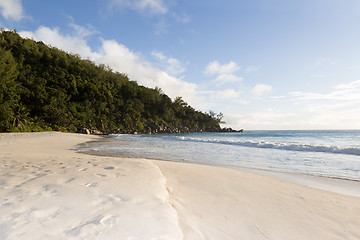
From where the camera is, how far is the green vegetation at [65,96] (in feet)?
64.8

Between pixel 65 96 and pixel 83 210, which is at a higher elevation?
pixel 65 96

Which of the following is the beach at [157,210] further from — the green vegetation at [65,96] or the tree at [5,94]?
the green vegetation at [65,96]

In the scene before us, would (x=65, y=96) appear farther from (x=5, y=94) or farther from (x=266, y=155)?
(x=266, y=155)

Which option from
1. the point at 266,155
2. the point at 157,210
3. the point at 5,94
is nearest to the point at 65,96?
the point at 5,94

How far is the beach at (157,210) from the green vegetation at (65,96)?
1908 cm

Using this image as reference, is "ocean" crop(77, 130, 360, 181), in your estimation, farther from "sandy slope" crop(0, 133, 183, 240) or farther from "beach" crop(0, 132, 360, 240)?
"sandy slope" crop(0, 133, 183, 240)

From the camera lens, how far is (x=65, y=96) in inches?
1457

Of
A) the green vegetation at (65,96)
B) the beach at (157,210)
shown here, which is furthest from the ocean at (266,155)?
the green vegetation at (65,96)

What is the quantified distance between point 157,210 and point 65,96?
42.4 m

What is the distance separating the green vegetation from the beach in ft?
62.6

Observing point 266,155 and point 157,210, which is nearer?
point 157,210

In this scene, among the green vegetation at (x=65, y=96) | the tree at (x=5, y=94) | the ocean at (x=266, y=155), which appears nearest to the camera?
the ocean at (x=266, y=155)

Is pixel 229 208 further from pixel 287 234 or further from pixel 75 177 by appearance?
pixel 75 177

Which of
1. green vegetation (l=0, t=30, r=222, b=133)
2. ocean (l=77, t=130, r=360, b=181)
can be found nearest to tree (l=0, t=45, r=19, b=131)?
green vegetation (l=0, t=30, r=222, b=133)
